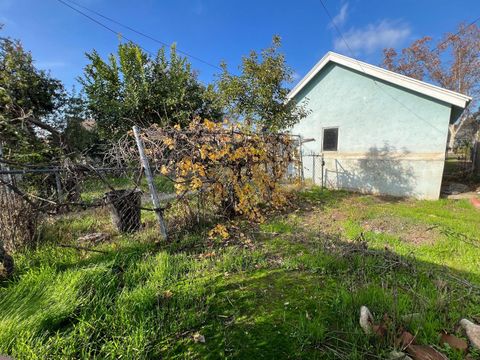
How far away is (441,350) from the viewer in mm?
1804

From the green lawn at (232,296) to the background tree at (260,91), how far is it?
4.12 meters

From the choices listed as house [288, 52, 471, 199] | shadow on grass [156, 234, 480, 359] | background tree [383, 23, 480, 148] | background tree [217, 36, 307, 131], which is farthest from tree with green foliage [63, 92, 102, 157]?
background tree [383, 23, 480, 148]

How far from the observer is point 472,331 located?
1.90 meters

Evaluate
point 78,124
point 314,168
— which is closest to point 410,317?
point 314,168

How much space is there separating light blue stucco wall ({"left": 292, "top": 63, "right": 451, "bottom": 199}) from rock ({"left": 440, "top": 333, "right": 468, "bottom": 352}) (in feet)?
23.6

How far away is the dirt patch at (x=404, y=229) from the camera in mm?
4301

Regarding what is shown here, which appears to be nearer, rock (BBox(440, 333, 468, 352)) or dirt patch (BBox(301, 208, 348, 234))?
rock (BBox(440, 333, 468, 352))

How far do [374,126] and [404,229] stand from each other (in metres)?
4.83

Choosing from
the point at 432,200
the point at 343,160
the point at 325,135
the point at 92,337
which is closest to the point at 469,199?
the point at 432,200

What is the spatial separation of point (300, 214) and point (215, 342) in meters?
4.30

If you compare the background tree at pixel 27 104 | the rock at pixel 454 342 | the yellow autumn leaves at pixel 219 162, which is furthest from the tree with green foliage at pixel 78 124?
the rock at pixel 454 342

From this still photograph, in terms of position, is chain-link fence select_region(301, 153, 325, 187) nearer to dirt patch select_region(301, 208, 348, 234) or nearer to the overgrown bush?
dirt patch select_region(301, 208, 348, 234)

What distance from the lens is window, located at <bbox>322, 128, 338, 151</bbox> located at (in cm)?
934

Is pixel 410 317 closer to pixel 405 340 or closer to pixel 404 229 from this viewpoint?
pixel 405 340
